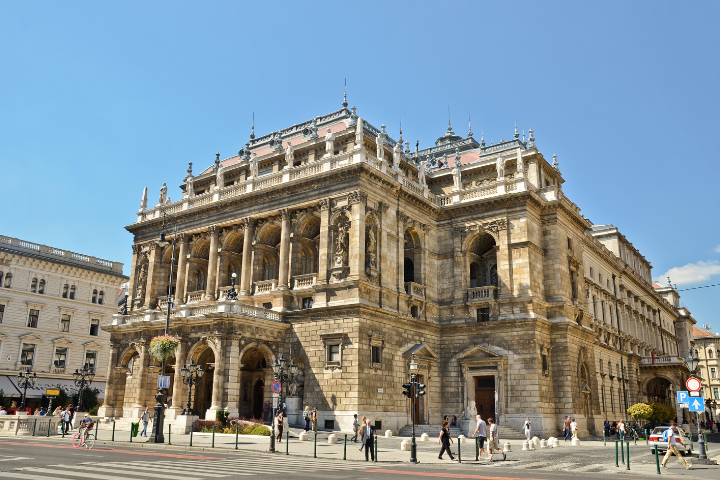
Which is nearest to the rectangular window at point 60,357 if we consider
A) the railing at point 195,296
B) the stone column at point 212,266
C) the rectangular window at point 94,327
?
the rectangular window at point 94,327

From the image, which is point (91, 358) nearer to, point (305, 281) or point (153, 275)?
point (153, 275)

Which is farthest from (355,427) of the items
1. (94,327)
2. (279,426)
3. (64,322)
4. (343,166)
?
(94,327)

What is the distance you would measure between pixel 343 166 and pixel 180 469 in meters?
25.4

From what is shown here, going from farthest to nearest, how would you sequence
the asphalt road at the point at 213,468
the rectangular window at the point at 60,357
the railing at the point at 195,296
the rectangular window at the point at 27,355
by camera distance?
the rectangular window at the point at 60,357
the rectangular window at the point at 27,355
the railing at the point at 195,296
the asphalt road at the point at 213,468

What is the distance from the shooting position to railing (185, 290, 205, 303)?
1797 inches

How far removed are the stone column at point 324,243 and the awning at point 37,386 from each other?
3131 centimetres

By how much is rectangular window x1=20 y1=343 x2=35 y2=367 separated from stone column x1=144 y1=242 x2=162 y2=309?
58.6 ft

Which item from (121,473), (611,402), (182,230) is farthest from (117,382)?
(611,402)

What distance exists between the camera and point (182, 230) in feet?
157

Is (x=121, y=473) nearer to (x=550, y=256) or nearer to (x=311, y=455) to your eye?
(x=311, y=455)

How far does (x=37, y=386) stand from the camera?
57094 mm

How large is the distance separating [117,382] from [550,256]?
3142 centimetres

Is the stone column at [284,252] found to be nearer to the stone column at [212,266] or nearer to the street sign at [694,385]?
the stone column at [212,266]

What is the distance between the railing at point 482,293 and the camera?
4275 centimetres
